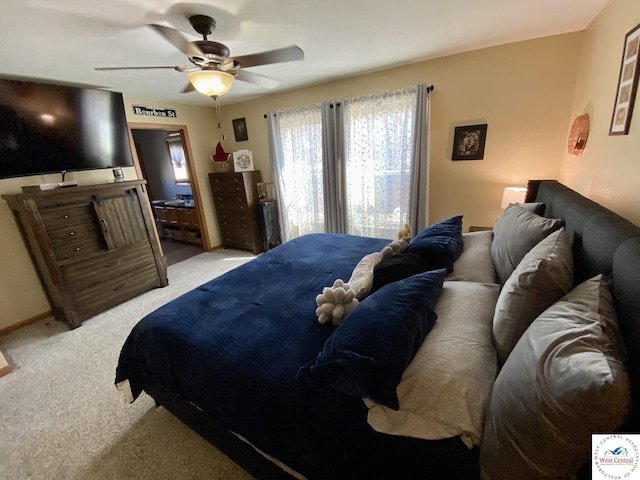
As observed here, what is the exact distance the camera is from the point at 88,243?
2.68 m

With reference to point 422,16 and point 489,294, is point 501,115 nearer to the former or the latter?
point 422,16

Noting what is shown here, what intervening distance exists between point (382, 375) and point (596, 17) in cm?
301

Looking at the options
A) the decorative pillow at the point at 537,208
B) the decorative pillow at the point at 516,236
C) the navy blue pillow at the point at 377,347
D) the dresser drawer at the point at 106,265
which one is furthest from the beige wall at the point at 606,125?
the dresser drawer at the point at 106,265

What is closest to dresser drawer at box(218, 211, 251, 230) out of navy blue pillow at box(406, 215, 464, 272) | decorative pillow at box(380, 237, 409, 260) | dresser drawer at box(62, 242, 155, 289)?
dresser drawer at box(62, 242, 155, 289)

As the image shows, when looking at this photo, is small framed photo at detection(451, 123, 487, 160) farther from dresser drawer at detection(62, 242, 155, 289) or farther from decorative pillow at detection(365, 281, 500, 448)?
dresser drawer at detection(62, 242, 155, 289)

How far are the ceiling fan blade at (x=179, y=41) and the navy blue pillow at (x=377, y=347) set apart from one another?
1.76 m

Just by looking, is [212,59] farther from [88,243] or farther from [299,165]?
[88,243]

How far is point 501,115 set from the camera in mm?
2590

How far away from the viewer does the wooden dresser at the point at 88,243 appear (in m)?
2.42

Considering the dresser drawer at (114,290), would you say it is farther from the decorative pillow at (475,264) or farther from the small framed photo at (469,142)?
the small framed photo at (469,142)

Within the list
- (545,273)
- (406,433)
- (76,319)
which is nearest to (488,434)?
(406,433)

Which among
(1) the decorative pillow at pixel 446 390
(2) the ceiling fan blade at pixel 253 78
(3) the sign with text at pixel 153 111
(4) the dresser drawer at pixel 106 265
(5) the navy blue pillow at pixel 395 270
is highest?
(3) the sign with text at pixel 153 111

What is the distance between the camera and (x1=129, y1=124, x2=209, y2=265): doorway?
451cm

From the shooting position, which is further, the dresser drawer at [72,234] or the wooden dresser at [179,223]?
the wooden dresser at [179,223]
